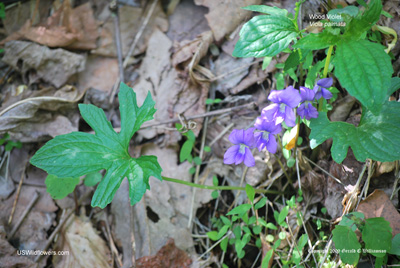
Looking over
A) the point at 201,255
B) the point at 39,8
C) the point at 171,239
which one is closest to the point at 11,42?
the point at 39,8

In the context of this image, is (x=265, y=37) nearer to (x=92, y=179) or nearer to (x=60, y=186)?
(x=92, y=179)

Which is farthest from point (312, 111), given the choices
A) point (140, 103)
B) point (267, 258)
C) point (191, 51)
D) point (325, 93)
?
point (140, 103)

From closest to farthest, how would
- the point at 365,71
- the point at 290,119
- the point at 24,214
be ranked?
the point at 365,71 → the point at 290,119 → the point at 24,214

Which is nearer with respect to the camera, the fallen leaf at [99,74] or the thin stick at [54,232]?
the thin stick at [54,232]

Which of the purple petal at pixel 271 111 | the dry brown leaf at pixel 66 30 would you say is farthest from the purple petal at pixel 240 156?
the dry brown leaf at pixel 66 30

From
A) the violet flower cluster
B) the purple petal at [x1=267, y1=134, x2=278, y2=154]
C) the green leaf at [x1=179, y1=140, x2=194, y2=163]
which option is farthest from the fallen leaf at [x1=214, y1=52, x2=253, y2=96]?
the purple petal at [x1=267, y1=134, x2=278, y2=154]

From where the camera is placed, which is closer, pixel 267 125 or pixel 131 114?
pixel 267 125

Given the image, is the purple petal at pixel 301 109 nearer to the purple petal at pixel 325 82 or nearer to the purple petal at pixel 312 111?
the purple petal at pixel 312 111
